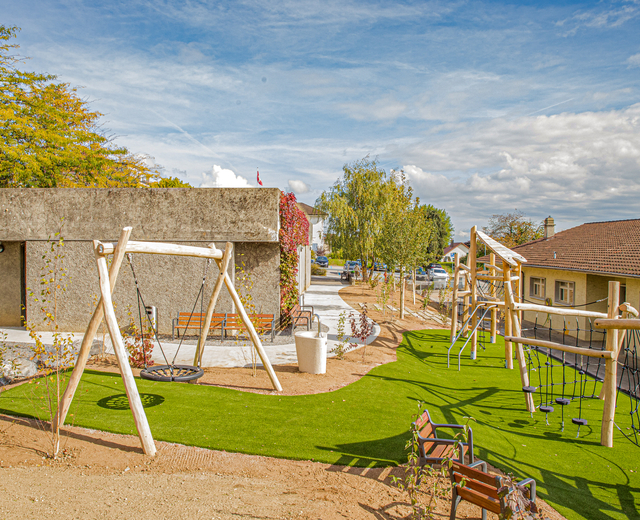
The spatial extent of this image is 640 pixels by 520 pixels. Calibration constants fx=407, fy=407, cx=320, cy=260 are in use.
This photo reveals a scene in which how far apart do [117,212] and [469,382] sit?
1236 centimetres

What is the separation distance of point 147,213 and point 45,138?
15.2m

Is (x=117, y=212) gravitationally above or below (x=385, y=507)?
above

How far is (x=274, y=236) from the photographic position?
13.6 m

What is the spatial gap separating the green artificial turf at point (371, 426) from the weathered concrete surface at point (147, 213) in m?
6.17

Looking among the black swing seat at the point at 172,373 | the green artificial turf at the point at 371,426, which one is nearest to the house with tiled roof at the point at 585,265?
the green artificial turf at the point at 371,426

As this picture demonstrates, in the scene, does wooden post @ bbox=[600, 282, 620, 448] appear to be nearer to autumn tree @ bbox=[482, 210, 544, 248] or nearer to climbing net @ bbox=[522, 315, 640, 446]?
climbing net @ bbox=[522, 315, 640, 446]

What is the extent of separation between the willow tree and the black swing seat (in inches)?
902

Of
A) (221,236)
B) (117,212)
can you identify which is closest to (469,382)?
(221,236)

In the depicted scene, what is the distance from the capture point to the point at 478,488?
4.08 metres

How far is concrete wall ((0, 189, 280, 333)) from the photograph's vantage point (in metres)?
13.7

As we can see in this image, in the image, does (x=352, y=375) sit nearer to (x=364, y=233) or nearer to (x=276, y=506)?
(x=276, y=506)

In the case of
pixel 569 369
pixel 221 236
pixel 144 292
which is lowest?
pixel 569 369

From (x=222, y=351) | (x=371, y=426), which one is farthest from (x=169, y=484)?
(x=222, y=351)

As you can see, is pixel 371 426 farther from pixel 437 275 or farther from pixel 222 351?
pixel 437 275
